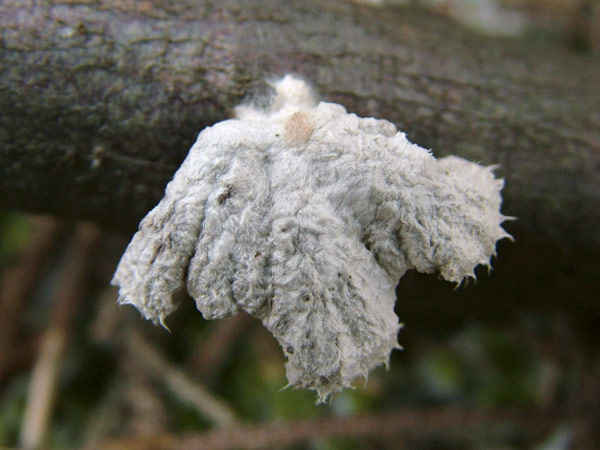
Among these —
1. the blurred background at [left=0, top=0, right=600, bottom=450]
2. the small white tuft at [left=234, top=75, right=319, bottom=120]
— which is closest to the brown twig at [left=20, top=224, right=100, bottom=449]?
the blurred background at [left=0, top=0, right=600, bottom=450]

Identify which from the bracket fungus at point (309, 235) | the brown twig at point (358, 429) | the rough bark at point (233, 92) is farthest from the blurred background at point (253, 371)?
the bracket fungus at point (309, 235)

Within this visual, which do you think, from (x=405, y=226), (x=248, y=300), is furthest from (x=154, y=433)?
(x=405, y=226)

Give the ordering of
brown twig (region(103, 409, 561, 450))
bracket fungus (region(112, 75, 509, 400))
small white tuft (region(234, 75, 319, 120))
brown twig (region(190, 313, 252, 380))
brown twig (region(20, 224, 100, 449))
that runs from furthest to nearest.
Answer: brown twig (region(190, 313, 252, 380))
brown twig (region(20, 224, 100, 449))
brown twig (region(103, 409, 561, 450))
small white tuft (region(234, 75, 319, 120))
bracket fungus (region(112, 75, 509, 400))

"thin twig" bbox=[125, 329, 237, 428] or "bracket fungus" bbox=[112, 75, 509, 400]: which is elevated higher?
"bracket fungus" bbox=[112, 75, 509, 400]

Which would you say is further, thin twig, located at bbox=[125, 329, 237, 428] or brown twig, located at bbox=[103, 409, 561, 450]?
thin twig, located at bbox=[125, 329, 237, 428]

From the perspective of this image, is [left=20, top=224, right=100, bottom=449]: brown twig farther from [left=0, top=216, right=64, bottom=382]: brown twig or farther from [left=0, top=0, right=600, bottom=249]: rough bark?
[left=0, top=0, right=600, bottom=249]: rough bark

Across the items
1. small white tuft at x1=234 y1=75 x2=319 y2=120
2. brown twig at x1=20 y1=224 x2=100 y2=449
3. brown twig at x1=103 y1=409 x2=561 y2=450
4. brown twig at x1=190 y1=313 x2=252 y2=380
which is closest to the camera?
small white tuft at x1=234 y1=75 x2=319 y2=120
